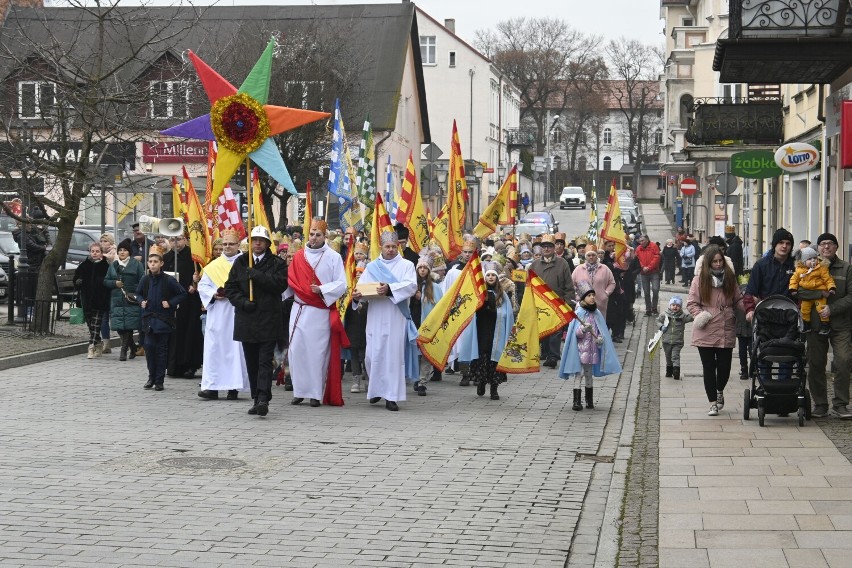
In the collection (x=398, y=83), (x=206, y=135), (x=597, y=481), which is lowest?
(x=597, y=481)

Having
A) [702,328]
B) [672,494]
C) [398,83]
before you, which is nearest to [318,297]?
[702,328]

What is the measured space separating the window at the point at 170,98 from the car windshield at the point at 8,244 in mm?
7796

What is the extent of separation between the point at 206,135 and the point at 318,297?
1941 mm

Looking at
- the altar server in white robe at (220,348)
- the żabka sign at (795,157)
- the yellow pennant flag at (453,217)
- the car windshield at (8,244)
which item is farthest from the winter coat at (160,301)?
the car windshield at (8,244)

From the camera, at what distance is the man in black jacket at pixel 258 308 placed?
508 inches

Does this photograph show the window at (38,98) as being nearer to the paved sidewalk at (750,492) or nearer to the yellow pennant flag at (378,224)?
the yellow pennant flag at (378,224)

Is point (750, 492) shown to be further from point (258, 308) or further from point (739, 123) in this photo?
point (739, 123)

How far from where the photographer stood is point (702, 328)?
42.2ft

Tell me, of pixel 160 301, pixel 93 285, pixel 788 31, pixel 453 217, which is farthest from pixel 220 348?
pixel 788 31

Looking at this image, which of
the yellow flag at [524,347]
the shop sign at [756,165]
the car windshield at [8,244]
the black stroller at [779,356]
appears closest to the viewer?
the black stroller at [779,356]

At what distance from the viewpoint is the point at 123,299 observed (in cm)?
1800

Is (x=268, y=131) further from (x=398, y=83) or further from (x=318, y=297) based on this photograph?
(x=398, y=83)

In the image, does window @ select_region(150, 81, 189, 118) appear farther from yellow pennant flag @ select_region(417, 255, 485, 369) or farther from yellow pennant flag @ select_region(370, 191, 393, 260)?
yellow pennant flag @ select_region(417, 255, 485, 369)

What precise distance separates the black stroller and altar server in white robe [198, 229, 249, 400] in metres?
5.16
